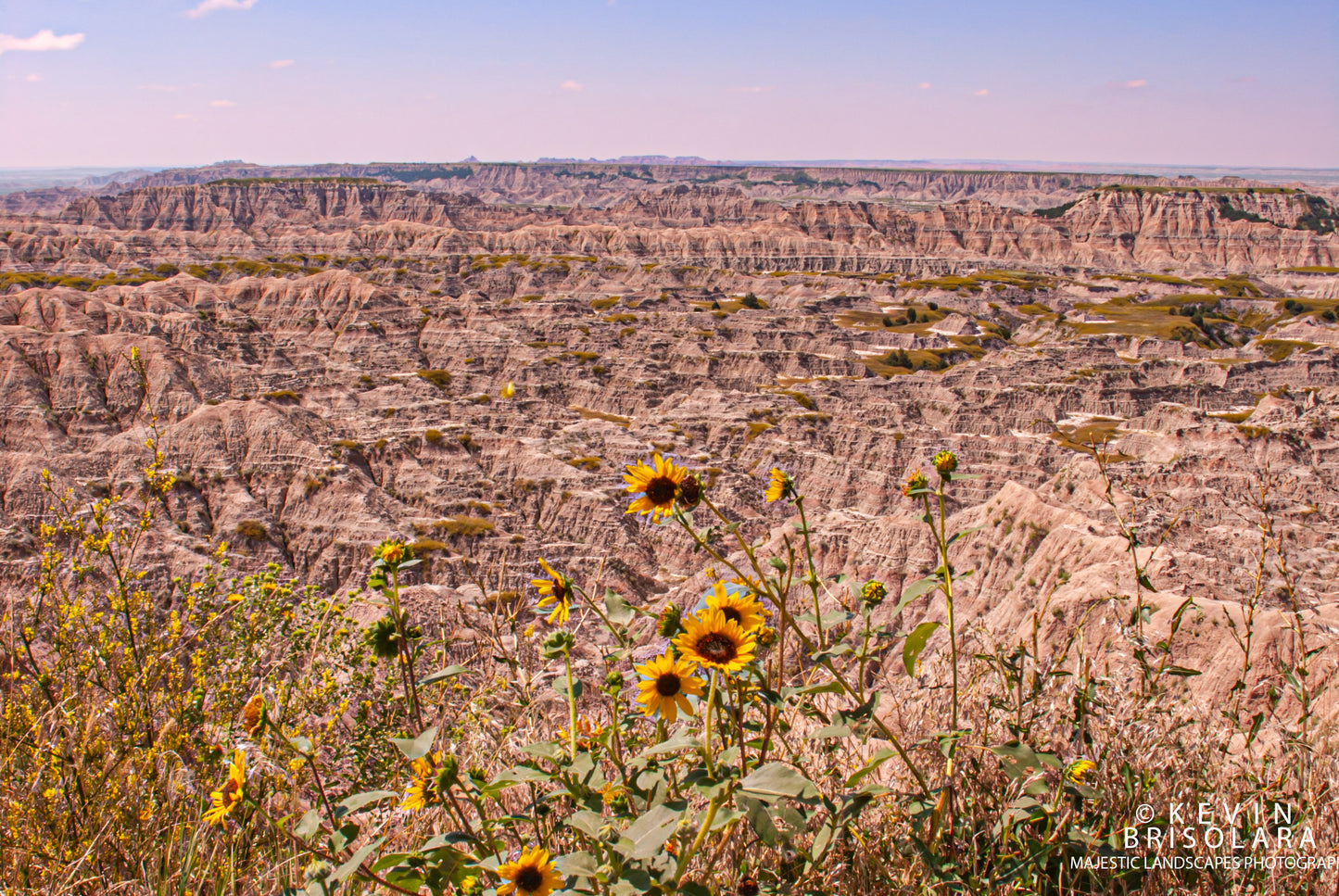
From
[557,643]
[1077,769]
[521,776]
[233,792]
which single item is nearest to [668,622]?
[557,643]

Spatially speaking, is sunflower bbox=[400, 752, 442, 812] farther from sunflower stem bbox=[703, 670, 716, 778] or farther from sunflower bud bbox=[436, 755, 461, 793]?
sunflower stem bbox=[703, 670, 716, 778]

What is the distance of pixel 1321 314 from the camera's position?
88750 millimetres

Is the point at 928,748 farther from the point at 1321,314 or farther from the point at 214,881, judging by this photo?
the point at 1321,314

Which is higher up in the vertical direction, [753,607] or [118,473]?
[753,607]

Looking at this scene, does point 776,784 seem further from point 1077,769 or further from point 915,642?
point 1077,769

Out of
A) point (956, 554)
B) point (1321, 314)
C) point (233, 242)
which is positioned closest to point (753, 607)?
point (956, 554)

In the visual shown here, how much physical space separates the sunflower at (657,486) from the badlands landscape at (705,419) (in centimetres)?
68

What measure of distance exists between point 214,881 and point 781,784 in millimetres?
2583

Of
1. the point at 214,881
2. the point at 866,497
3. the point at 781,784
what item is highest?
the point at 781,784

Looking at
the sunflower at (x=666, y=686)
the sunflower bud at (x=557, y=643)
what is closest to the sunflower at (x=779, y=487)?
the sunflower at (x=666, y=686)

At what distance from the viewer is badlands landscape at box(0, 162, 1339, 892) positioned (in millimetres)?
22047

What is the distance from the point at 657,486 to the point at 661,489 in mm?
16

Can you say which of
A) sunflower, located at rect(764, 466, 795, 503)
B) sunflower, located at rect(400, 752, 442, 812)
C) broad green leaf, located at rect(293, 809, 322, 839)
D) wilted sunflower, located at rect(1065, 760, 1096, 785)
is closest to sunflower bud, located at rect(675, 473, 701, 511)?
sunflower, located at rect(764, 466, 795, 503)

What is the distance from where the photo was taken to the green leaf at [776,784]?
1924 mm
